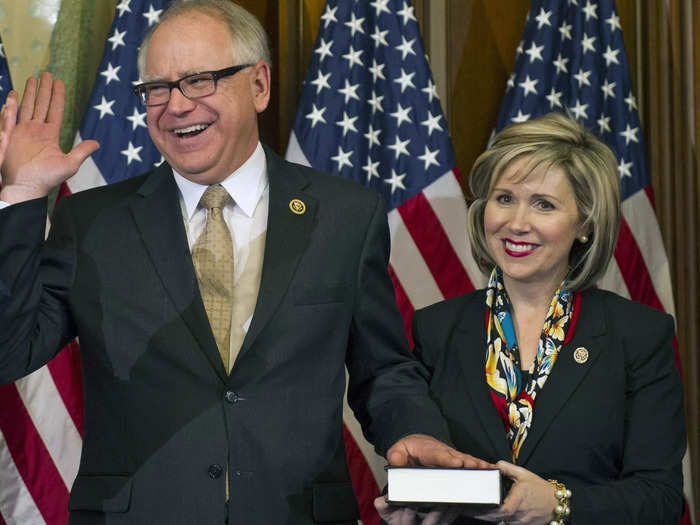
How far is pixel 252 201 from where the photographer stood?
203cm

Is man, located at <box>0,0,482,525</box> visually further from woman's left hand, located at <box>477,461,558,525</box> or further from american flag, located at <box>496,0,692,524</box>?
american flag, located at <box>496,0,692,524</box>

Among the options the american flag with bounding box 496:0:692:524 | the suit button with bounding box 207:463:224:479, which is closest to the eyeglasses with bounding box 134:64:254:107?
the suit button with bounding box 207:463:224:479

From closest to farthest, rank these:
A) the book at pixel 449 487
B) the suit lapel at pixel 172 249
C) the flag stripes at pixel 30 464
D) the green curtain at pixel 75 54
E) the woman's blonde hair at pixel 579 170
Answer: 1. the book at pixel 449 487
2. the suit lapel at pixel 172 249
3. the woman's blonde hair at pixel 579 170
4. the flag stripes at pixel 30 464
5. the green curtain at pixel 75 54

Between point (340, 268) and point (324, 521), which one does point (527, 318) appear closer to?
point (340, 268)

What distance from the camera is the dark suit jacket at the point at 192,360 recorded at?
5.91 ft

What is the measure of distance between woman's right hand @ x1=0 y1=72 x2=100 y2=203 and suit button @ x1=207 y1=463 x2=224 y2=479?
0.60 metres

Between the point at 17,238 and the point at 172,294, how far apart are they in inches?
12.5

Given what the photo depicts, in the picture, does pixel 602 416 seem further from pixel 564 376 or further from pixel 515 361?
pixel 515 361

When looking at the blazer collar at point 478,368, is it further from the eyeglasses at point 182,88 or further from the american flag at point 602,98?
the american flag at point 602,98

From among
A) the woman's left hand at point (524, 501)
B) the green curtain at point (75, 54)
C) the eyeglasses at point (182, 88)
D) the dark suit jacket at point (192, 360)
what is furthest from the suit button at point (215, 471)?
the green curtain at point (75, 54)

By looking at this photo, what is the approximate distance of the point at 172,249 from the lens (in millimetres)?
1906

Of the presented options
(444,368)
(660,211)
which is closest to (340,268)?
(444,368)

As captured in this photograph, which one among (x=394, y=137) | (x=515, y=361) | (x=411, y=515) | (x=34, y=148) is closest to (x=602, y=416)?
(x=515, y=361)

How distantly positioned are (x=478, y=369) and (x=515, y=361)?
3.5 inches
